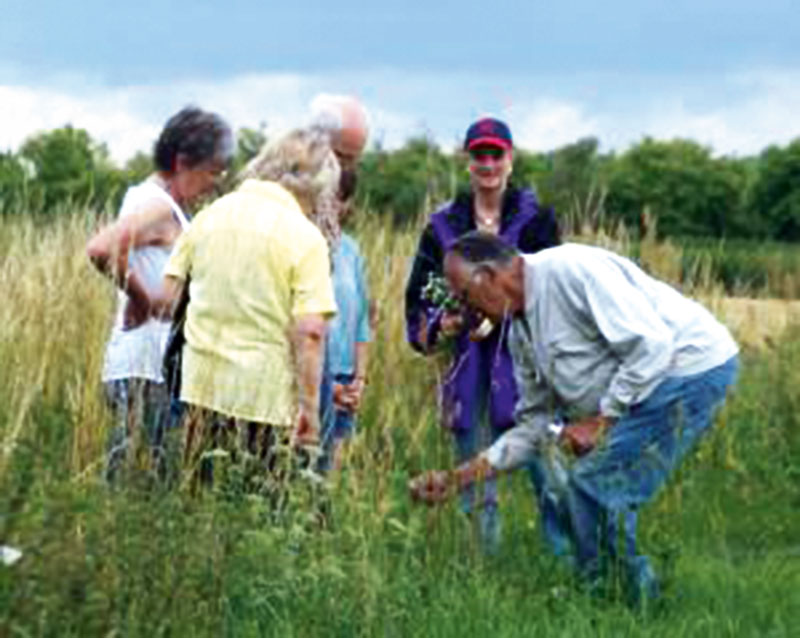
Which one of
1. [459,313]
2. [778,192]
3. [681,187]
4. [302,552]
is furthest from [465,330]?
[778,192]

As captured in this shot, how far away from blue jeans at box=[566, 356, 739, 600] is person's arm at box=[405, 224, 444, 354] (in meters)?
1.47

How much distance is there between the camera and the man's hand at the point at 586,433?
683 centimetres

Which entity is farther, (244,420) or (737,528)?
(737,528)

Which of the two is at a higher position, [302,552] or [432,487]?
[432,487]

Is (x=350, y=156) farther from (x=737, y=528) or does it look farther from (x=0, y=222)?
(x=0, y=222)

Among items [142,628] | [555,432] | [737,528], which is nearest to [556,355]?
[555,432]

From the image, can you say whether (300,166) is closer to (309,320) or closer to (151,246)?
(309,320)

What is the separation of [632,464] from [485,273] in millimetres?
870

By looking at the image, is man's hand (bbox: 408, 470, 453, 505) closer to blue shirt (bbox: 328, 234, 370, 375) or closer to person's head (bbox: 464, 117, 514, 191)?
blue shirt (bbox: 328, 234, 370, 375)

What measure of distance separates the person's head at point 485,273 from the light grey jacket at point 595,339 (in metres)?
0.08

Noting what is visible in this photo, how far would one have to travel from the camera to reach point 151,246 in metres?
6.98

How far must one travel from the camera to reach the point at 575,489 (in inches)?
267

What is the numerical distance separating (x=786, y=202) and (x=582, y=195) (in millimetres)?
20469

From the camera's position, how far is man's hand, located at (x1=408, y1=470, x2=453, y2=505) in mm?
6551
